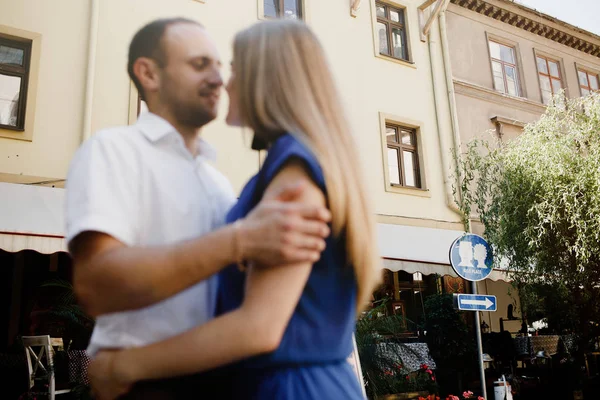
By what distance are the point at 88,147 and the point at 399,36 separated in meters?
12.5

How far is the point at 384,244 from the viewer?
9.45 meters

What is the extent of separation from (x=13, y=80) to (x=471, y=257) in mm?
6916

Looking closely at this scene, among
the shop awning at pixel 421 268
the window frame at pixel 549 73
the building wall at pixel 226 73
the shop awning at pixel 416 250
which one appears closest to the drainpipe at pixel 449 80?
the building wall at pixel 226 73

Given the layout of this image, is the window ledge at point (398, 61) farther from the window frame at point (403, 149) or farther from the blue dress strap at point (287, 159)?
the blue dress strap at point (287, 159)

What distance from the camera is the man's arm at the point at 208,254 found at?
2.73 feet

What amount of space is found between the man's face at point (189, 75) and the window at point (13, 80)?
24.9 feet

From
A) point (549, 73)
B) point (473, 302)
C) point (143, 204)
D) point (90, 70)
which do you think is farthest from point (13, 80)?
point (549, 73)

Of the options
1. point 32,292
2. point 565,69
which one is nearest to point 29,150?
point 32,292

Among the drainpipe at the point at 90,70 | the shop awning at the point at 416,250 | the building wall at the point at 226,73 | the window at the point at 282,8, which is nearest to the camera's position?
the building wall at the point at 226,73

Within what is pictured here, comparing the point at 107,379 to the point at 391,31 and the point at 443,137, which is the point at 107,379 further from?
the point at 391,31

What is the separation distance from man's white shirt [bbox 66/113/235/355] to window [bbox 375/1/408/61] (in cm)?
1164

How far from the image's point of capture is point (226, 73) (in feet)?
17.5

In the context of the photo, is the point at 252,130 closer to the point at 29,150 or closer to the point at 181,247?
the point at 181,247

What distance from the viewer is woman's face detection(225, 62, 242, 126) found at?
1.09m
